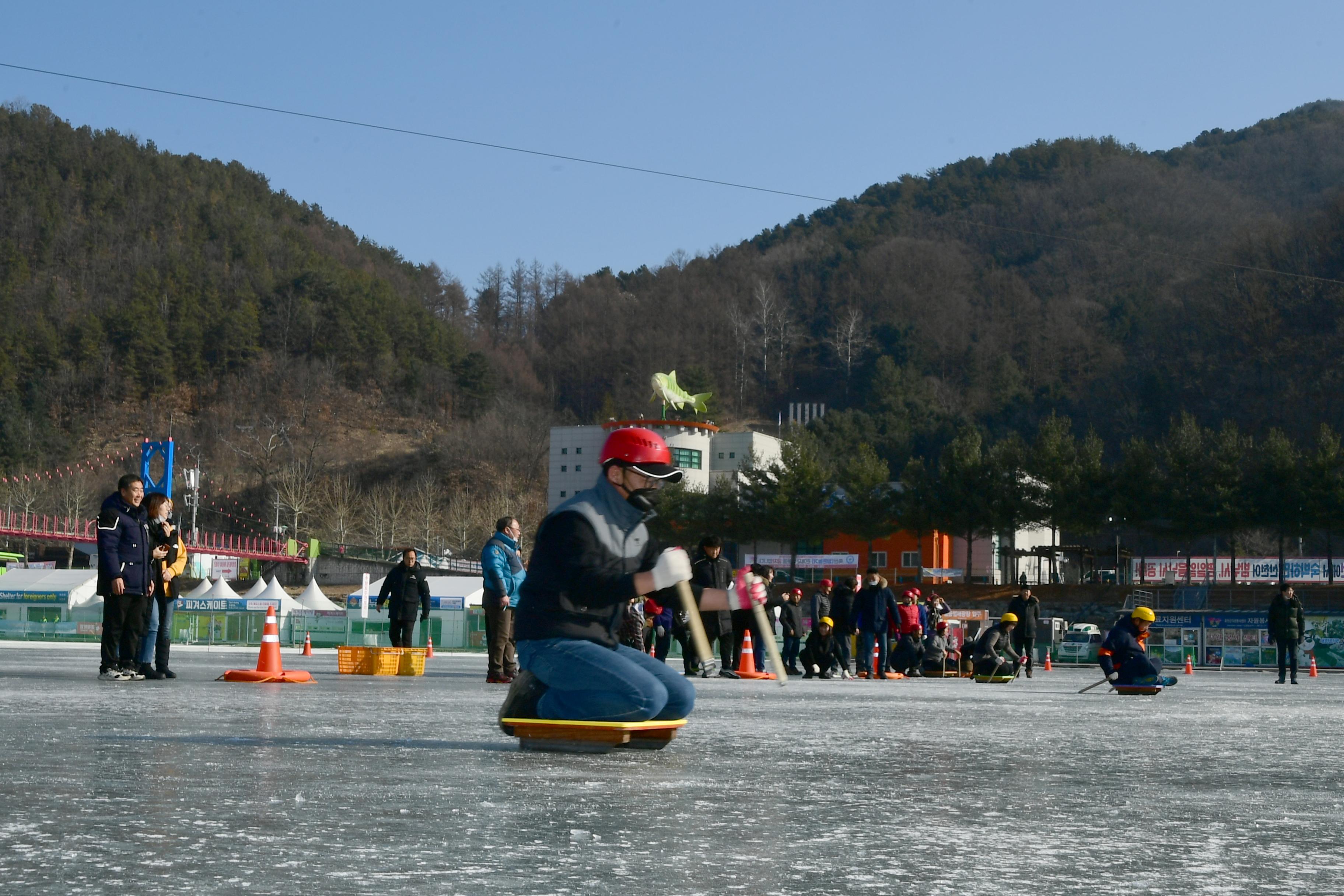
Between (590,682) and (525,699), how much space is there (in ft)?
1.17

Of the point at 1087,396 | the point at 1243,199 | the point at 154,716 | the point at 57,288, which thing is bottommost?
the point at 154,716

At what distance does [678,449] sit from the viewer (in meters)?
106

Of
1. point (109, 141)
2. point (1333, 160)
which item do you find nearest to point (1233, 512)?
point (1333, 160)

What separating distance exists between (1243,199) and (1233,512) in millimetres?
105838

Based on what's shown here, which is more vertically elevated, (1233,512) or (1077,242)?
(1077,242)

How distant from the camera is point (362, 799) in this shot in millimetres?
4238

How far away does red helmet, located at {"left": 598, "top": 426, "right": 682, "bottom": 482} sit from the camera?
562cm

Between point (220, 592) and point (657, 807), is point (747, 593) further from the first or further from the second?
point (220, 592)

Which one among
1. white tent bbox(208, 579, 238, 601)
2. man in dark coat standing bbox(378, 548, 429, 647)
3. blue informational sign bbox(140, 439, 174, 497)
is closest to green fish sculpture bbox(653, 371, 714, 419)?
white tent bbox(208, 579, 238, 601)

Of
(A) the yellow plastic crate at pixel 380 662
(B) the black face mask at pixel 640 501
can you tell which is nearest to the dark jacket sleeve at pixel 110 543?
(A) the yellow plastic crate at pixel 380 662

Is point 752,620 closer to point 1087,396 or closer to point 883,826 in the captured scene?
point 883,826

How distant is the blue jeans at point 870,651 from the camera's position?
19.0 metres

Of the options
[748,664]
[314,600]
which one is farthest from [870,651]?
[314,600]

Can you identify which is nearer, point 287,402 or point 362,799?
point 362,799
